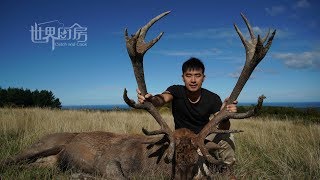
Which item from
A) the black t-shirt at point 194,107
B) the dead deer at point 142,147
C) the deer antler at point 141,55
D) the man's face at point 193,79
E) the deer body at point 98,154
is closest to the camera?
the dead deer at point 142,147

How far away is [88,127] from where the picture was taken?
11.1m

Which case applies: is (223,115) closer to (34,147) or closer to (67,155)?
(67,155)

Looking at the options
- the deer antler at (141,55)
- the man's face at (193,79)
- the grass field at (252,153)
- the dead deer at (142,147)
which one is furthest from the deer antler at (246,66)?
the grass field at (252,153)

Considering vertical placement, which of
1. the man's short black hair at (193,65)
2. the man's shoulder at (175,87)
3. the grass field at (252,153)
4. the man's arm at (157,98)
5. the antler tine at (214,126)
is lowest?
the grass field at (252,153)

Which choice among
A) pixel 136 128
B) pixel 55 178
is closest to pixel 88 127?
pixel 136 128

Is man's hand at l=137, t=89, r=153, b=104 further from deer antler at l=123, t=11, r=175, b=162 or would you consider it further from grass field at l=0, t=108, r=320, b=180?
grass field at l=0, t=108, r=320, b=180

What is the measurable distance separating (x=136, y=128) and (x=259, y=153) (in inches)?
171

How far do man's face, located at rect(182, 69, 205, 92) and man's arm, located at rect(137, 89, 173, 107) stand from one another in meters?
0.38

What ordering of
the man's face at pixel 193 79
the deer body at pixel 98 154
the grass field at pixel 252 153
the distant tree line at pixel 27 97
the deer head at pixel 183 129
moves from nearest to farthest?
1. the deer head at pixel 183 129
2. the grass field at pixel 252 153
3. the deer body at pixel 98 154
4. the man's face at pixel 193 79
5. the distant tree line at pixel 27 97

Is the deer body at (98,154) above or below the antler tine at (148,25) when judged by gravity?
below

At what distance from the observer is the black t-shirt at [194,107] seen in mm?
6480

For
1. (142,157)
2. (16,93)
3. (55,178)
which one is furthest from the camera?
(16,93)

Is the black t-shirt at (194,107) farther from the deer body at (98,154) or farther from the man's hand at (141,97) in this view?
the man's hand at (141,97)

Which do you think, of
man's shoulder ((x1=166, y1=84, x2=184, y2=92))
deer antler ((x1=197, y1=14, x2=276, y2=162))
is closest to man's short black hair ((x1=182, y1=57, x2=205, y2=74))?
man's shoulder ((x1=166, y1=84, x2=184, y2=92))
